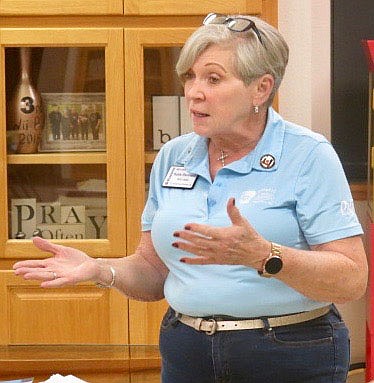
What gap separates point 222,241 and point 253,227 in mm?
200

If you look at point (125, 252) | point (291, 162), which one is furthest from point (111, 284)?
point (125, 252)

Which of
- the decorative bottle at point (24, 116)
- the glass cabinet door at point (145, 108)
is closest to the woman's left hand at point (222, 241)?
the glass cabinet door at point (145, 108)

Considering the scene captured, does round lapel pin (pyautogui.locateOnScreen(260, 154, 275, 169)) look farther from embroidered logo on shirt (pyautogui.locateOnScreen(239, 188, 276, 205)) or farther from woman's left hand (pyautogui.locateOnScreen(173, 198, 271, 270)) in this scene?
woman's left hand (pyautogui.locateOnScreen(173, 198, 271, 270))

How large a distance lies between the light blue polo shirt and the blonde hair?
4.9 inches

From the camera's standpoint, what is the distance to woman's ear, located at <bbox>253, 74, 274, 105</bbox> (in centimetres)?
181

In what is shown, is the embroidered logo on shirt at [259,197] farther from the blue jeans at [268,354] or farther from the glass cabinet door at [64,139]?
the glass cabinet door at [64,139]

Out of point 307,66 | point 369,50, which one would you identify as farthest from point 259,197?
point 307,66

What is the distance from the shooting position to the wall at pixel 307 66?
3264mm

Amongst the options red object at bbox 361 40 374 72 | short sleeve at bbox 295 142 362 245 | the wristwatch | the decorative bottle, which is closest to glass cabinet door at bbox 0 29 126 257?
the decorative bottle

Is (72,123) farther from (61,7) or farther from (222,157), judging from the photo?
(222,157)

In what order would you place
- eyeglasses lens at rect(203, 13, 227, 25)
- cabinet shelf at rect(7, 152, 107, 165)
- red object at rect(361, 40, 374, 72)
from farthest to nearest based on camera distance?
cabinet shelf at rect(7, 152, 107, 165), red object at rect(361, 40, 374, 72), eyeglasses lens at rect(203, 13, 227, 25)

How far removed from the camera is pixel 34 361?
1.90m

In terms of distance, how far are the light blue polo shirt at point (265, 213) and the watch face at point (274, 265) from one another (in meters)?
0.14

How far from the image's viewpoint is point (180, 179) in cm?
186
